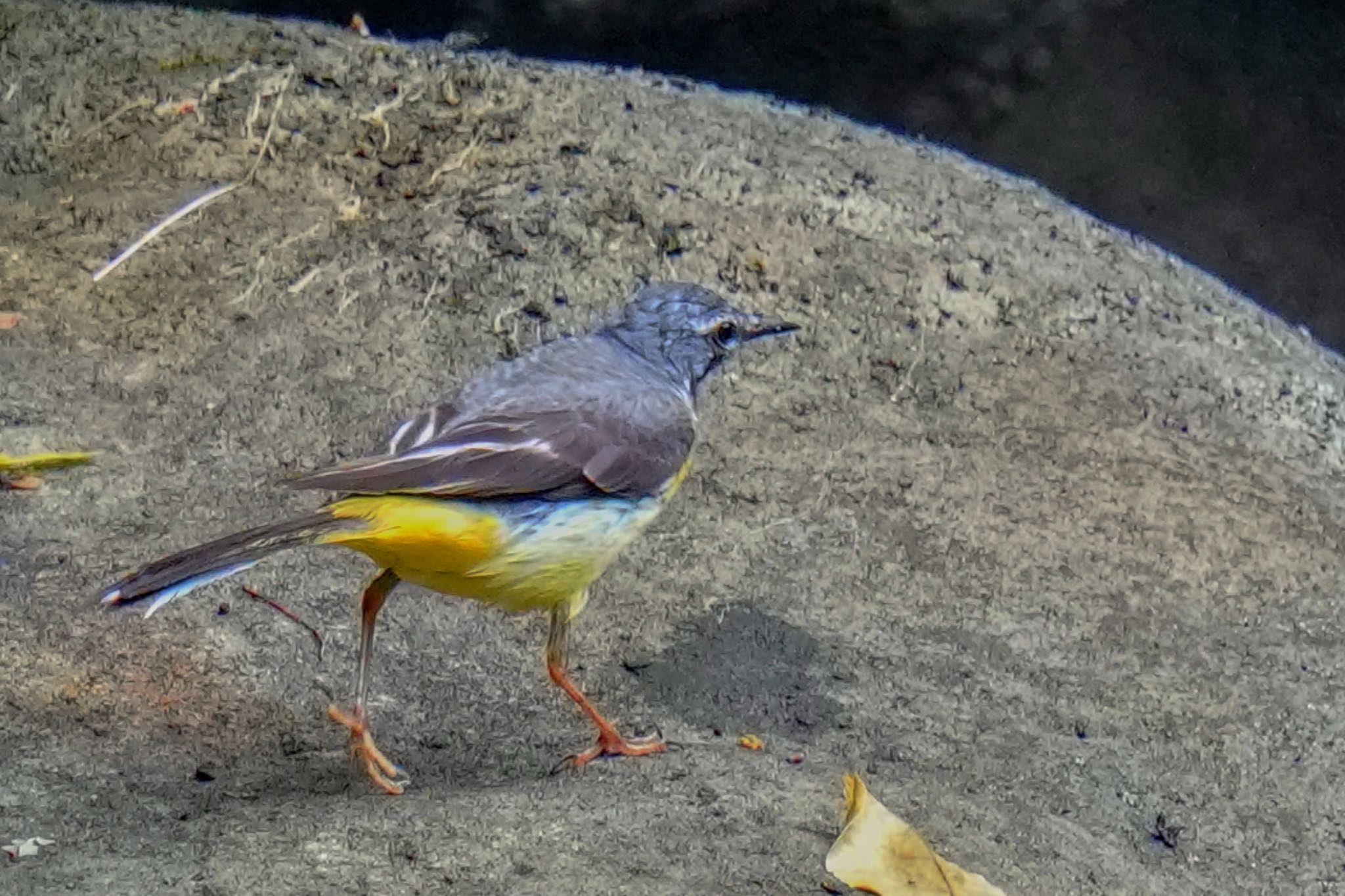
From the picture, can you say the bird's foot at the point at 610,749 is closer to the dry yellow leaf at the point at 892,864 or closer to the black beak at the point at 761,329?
the dry yellow leaf at the point at 892,864

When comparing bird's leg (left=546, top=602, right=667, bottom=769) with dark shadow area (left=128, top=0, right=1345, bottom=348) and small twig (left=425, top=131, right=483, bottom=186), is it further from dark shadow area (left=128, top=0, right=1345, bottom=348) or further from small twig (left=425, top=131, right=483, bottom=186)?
dark shadow area (left=128, top=0, right=1345, bottom=348)

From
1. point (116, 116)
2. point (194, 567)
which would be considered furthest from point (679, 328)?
point (116, 116)

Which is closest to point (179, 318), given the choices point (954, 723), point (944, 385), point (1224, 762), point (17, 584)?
point (17, 584)

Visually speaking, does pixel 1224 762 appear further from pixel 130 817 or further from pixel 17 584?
pixel 17 584

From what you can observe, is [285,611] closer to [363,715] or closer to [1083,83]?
[363,715]

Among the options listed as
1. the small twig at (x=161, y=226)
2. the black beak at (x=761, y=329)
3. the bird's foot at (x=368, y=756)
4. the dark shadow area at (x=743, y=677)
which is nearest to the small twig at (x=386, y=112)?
the small twig at (x=161, y=226)

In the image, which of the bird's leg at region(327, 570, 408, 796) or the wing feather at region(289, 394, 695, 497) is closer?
the wing feather at region(289, 394, 695, 497)

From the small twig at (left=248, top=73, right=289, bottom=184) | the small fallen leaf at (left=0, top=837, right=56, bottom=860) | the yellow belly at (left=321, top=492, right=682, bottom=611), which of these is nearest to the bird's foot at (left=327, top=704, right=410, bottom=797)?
the yellow belly at (left=321, top=492, right=682, bottom=611)
